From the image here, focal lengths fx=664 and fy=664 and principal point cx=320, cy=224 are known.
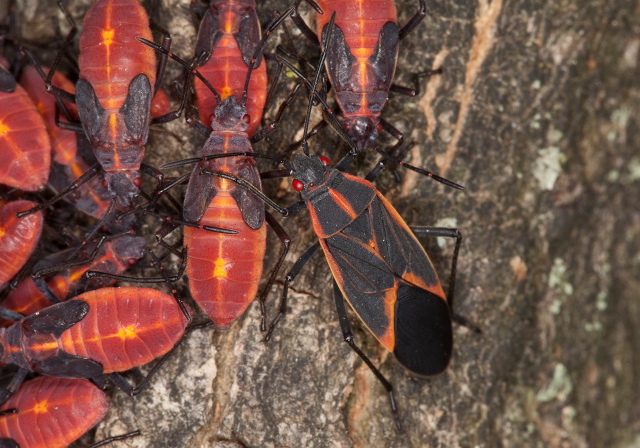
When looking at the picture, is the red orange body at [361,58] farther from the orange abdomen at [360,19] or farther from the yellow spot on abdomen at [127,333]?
the yellow spot on abdomen at [127,333]

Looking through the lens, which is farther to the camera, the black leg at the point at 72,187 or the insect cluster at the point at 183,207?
the black leg at the point at 72,187

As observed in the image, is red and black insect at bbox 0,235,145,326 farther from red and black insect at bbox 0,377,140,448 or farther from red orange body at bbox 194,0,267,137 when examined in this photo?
red orange body at bbox 194,0,267,137

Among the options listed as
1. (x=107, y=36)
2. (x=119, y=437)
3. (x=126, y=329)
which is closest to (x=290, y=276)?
(x=126, y=329)

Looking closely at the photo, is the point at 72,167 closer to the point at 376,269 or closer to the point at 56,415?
the point at 56,415

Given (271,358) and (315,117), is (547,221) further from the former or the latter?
(271,358)

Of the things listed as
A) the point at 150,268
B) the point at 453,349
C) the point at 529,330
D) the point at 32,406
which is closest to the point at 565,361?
the point at 529,330

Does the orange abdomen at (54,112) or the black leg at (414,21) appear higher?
the black leg at (414,21)

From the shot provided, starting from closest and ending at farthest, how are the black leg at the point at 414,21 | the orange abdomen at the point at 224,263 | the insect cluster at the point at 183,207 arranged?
1. the orange abdomen at the point at 224,263
2. the insect cluster at the point at 183,207
3. the black leg at the point at 414,21

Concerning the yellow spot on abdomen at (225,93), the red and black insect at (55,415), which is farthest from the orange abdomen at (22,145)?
the red and black insect at (55,415)
